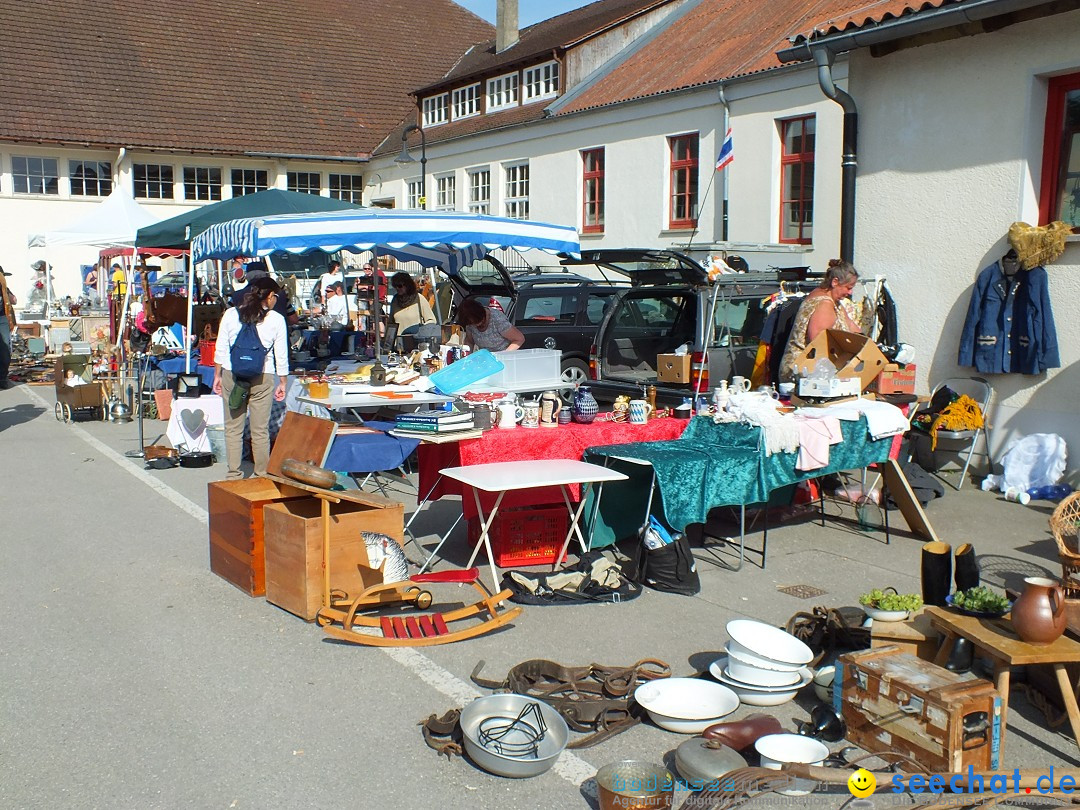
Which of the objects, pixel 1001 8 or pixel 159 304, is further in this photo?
pixel 159 304

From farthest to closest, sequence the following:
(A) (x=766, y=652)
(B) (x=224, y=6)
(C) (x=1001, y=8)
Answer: (B) (x=224, y=6) < (C) (x=1001, y=8) < (A) (x=766, y=652)

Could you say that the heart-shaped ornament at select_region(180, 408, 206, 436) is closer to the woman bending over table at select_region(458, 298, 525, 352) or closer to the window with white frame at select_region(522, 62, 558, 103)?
the woman bending over table at select_region(458, 298, 525, 352)

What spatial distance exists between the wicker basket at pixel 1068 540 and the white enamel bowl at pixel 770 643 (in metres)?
1.37

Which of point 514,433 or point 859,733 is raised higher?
point 514,433

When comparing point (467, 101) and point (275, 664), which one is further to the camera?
point (467, 101)

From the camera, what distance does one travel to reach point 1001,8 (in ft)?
29.4

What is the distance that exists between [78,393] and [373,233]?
6.23m

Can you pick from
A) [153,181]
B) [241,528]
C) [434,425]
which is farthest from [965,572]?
[153,181]

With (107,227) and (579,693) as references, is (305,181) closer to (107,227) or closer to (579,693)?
(107,227)

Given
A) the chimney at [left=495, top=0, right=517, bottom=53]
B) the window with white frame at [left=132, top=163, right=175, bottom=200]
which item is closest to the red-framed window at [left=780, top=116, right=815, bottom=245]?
the chimney at [left=495, top=0, right=517, bottom=53]

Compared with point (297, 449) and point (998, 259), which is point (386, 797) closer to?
point (297, 449)

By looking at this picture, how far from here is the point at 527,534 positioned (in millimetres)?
6832

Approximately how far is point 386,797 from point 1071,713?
2799 mm

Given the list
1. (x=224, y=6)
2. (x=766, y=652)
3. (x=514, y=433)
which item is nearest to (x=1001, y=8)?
(x=514, y=433)
